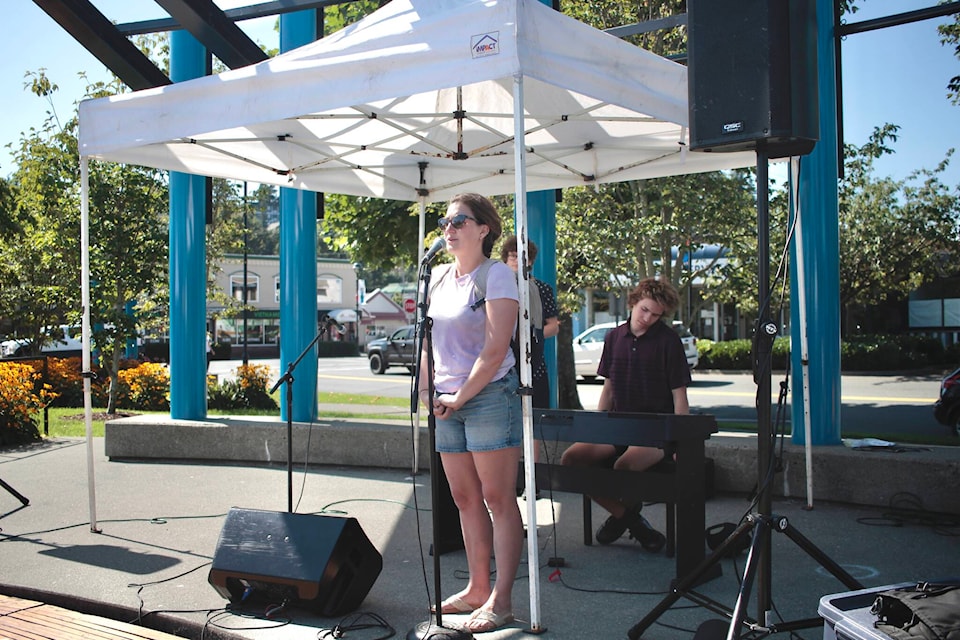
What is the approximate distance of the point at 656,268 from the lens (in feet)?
48.6

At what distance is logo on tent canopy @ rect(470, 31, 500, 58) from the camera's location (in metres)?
3.74

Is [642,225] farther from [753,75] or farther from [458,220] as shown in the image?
[753,75]

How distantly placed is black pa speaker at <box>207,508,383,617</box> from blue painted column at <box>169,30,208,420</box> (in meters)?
5.29

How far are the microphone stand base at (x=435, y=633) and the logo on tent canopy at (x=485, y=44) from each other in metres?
2.58

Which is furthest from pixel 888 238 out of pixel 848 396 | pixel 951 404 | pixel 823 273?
pixel 823 273

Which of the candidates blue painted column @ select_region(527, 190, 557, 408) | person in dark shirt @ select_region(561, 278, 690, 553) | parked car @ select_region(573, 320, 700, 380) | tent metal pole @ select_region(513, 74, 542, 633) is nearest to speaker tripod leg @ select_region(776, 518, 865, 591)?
tent metal pole @ select_region(513, 74, 542, 633)

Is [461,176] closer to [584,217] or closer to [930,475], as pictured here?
[930,475]

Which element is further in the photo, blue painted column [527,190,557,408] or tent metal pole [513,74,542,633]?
blue painted column [527,190,557,408]

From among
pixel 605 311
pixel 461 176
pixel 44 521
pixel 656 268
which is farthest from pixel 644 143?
pixel 605 311

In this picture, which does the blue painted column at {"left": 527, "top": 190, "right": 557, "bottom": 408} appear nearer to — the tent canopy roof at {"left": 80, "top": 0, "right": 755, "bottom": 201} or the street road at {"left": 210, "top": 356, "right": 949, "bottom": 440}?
the tent canopy roof at {"left": 80, "top": 0, "right": 755, "bottom": 201}

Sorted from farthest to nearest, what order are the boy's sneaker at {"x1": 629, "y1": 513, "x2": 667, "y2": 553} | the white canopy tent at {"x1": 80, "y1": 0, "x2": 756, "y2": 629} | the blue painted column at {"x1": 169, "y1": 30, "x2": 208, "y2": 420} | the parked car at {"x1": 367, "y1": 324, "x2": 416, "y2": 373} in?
the parked car at {"x1": 367, "y1": 324, "x2": 416, "y2": 373} → the blue painted column at {"x1": 169, "y1": 30, "x2": 208, "y2": 420} → the boy's sneaker at {"x1": 629, "y1": 513, "x2": 667, "y2": 553} → the white canopy tent at {"x1": 80, "y1": 0, "x2": 756, "y2": 629}

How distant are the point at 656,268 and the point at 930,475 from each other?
9334 millimetres

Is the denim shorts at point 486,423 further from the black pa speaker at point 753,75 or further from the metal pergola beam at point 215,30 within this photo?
the metal pergola beam at point 215,30

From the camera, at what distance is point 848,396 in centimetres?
1759
